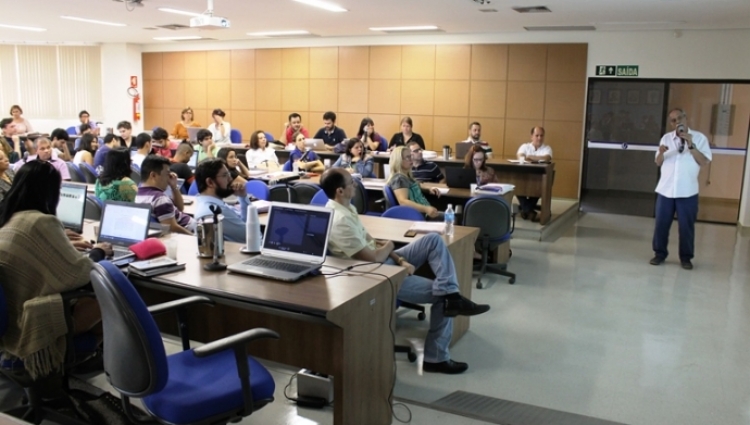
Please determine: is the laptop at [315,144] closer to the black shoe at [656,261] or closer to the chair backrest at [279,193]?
the chair backrest at [279,193]

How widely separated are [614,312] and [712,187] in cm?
687

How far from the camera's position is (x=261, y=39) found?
1304cm

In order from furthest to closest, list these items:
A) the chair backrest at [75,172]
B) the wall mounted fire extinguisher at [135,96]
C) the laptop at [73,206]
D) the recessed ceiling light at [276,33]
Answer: the wall mounted fire extinguisher at [135,96] → the recessed ceiling light at [276,33] → the chair backrest at [75,172] → the laptop at [73,206]

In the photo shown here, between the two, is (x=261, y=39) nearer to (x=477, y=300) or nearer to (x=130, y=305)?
(x=477, y=300)

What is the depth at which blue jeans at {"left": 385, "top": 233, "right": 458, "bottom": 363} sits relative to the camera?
3.96 meters

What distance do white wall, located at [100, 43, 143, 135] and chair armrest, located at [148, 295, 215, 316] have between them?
13.0 m

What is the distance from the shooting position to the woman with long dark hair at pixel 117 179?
478cm

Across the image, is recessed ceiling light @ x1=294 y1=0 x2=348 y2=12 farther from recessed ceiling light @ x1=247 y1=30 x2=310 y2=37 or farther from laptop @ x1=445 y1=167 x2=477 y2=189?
recessed ceiling light @ x1=247 y1=30 x2=310 y2=37

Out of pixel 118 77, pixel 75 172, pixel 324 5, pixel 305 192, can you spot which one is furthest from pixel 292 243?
pixel 118 77

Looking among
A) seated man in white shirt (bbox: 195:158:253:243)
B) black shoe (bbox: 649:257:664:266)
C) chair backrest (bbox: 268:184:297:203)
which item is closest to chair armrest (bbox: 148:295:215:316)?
seated man in white shirt (bbox: 195:158:253:243)

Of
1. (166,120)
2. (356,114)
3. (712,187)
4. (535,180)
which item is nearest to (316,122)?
(356,114)

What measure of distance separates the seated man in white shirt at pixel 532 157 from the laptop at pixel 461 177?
2.15 meters

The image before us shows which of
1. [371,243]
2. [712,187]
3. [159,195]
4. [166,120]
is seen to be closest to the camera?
[371,243]

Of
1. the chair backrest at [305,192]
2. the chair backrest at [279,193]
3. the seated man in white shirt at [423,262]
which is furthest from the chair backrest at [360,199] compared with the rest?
the seated man in white shirt at [423,262]
